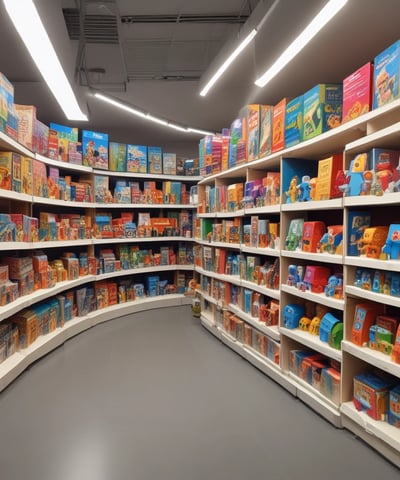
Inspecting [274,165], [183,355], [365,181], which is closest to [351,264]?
[365,181]

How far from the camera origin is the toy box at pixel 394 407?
1946 millimetres

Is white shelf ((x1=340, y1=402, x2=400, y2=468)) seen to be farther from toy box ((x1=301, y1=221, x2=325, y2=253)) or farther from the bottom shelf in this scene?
the bottom shelf

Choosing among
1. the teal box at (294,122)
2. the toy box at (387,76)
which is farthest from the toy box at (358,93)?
the teal box at (294,122)

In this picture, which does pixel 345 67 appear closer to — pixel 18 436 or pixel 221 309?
pixel 221 309

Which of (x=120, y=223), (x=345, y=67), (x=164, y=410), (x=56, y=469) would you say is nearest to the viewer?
(x=56, y=469)

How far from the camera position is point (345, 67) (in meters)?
4.00

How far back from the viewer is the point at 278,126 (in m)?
3.00

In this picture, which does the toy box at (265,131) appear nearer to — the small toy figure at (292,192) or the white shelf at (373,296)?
the small toy figure at (292,192)

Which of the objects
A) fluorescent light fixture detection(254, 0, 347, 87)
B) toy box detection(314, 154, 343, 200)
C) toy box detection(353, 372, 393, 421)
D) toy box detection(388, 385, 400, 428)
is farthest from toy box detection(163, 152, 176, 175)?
toy box detection(388, 385, 400, 428)

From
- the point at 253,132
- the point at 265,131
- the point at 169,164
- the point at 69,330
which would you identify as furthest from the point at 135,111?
the point at 69,330

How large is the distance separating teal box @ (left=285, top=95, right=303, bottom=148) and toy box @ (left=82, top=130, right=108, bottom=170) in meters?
3.23

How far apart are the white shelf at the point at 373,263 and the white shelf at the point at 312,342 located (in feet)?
2.23

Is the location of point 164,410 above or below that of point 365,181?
below

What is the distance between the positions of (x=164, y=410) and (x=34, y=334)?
6.13 feet
